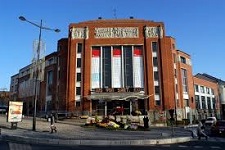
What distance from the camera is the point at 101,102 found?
50750mm

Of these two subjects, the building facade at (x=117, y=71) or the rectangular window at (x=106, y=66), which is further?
the rectangular window at (x=106, y=66)

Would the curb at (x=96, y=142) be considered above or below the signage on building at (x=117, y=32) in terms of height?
below

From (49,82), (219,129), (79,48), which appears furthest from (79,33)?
(219,129)

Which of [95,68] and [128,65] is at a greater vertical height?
[128,65]

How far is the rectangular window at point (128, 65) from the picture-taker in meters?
51.4

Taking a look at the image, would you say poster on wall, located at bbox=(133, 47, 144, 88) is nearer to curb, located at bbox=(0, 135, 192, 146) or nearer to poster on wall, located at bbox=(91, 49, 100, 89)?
poster on wall, located at bbox=(91, 49, 100, 89)

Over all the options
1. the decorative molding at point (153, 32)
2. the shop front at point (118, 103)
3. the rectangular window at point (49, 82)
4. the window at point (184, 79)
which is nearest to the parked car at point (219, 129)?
the shop front at point (118, 103)

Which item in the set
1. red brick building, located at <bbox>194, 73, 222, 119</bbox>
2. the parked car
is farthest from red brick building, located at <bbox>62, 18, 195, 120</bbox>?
the parked car

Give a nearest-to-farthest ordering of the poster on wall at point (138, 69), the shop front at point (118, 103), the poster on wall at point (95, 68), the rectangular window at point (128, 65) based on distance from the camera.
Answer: the shop front at point (118, 103), the rectangular window at point (128, 65), the poster on wall at point (138, 69), the poster on wall at point (95, 68)

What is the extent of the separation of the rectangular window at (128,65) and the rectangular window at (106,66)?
2.52 m

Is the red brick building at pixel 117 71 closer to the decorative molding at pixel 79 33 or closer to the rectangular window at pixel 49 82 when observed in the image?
the decorative molding at pixel 79 33

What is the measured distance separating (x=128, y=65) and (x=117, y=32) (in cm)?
633

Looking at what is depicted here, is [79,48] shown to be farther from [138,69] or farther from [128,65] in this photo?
[138,69]

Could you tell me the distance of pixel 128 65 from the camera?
5200cm
